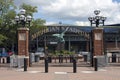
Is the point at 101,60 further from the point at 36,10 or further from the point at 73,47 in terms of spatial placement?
the point at 73,47

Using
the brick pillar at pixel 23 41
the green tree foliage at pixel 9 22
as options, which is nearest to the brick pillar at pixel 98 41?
the brick pillar at pixel 23 41

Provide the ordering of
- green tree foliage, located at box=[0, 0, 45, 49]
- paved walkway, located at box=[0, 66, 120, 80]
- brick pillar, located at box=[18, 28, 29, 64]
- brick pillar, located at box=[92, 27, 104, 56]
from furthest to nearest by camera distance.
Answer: green tree foliage, located at box=[0, 0, 45, 49]
brick pillar, located at box=[92, 27, 104, 56]
brick pillar, located at box=[18, 28, 29, 64]
paved walkway, located at box=[0, 66, 120, 80]

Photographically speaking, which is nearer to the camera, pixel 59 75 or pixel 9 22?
pixel 59 75

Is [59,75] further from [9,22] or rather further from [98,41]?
[9,22]

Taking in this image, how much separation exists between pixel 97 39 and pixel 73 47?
63624 millimetres

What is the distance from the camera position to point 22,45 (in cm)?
3306

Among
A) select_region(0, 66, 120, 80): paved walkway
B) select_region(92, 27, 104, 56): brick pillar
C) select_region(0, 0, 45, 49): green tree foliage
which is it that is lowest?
select_region(0, 66, 120, 80): paved walkway

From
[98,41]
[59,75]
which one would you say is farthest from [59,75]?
[98,41]

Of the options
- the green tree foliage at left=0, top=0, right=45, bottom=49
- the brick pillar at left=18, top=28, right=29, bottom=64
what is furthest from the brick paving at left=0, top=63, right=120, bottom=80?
the green tree foliage at left=0, top=0, right=45, bottom=49

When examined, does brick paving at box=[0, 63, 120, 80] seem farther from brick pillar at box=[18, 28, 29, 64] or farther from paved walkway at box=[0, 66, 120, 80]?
brick pillar at box=[18, 28, 29, 64]

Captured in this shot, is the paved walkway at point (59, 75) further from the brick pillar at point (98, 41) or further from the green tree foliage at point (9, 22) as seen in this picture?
the green tree foliage at point (9, 22)

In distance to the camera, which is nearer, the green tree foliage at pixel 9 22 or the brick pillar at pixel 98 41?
the brick pillar at pixel 98 41

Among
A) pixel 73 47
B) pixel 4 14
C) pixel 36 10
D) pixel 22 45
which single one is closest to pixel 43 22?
pixel 36 10

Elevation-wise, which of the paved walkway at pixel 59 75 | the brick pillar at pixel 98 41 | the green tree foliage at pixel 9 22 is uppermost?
the green tree foliage at pixel 9 22
